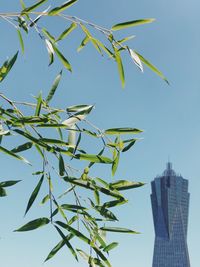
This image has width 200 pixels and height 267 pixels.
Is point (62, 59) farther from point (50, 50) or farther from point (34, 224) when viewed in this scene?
point (34, 224)

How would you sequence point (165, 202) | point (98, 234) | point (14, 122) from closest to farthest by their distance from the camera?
point (14, 122)
point (98, 234)
point (165, 202)

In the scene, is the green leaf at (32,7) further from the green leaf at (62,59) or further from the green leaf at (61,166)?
the green leaf at (61,166)

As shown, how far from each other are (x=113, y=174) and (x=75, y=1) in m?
0.99

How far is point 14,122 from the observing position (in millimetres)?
2355

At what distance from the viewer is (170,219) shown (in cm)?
18725

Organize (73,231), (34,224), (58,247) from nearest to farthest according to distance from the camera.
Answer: (34,224) → (73,231) → (58,247)

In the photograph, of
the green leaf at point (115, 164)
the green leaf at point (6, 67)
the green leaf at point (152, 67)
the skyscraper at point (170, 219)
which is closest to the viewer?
the green leaf at point (152, 67)

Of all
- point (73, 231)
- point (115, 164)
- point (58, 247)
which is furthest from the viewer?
point (115, 164)

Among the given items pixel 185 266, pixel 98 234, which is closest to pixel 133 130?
pixel 98 234

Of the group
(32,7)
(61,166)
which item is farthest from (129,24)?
(61,166)

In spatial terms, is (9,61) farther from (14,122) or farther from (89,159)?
(89,159)

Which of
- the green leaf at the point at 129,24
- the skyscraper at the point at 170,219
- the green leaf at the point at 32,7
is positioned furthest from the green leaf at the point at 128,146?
the skyscraper at the point at 170,219

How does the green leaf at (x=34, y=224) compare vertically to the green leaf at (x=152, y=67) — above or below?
below

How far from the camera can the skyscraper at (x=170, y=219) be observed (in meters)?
186
